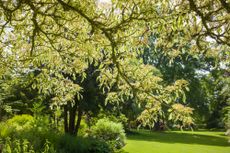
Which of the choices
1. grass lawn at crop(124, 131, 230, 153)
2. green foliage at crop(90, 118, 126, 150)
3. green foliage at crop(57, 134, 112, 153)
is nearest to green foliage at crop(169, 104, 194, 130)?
green foliage at crop(57, 134, 112, 153)

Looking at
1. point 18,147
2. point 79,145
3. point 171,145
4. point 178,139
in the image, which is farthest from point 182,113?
point 178,139

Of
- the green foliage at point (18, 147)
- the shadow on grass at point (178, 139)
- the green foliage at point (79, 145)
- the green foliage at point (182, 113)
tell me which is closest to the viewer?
the green foliage at point (182, 113)

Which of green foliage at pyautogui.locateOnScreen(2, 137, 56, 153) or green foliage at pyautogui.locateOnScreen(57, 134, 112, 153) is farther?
green foliage at pyautogui.locateOnScreen(57, 134, 112, 153)

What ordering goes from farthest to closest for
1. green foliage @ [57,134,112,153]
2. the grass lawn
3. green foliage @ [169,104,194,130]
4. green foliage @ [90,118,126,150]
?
the grass lawn → green foliage @ [90,118,126,150] → green foliage @ [57,134,112,153] → green foliage @ [169,104,194,130]

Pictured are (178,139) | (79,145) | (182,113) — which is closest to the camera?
(182,113)

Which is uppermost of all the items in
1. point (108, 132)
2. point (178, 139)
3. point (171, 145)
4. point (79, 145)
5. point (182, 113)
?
point (182, 113)

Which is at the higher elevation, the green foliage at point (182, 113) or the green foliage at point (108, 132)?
the green foliage at point (182, 113)

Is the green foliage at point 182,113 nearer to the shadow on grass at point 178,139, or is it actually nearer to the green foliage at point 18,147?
the green foliage at point 18,147

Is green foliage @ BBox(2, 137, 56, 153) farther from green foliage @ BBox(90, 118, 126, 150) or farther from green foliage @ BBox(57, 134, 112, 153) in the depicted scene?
green foliage @ BBox(90, 118, 126, 150)

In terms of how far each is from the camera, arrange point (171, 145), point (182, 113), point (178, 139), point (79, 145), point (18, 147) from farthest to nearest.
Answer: point (178, 139) < point (171, 145) < point (79, 145) < point (18, 147) < point (182, 113)

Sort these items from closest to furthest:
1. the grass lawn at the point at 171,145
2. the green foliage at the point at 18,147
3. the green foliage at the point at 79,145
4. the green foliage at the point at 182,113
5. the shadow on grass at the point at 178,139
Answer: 1. the green foliage at the point at 182,113
2. the green foliage at the point at 18,147
3. the green foliage at the point at 79,145
4. the grass lawn at the point at 171,145
5. the shadow on grass at the point at 178,139

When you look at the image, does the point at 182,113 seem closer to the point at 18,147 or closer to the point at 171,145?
the point at 18,147

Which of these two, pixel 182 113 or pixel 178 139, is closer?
pixel 182 113

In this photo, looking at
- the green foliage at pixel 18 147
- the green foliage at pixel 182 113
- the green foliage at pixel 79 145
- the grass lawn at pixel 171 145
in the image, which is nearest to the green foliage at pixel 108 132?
the grass lawn at pixel 171 145
